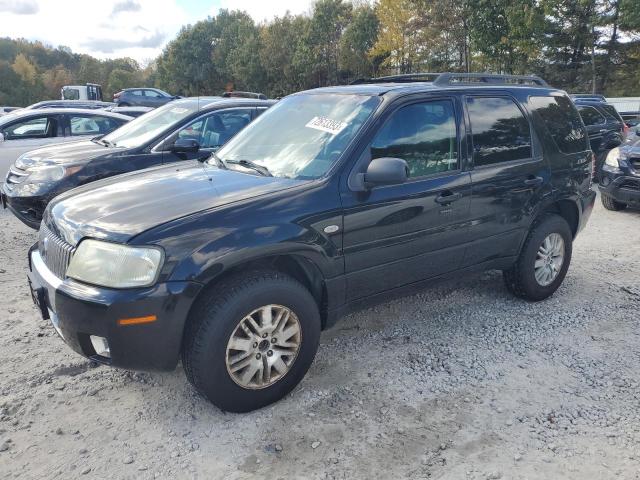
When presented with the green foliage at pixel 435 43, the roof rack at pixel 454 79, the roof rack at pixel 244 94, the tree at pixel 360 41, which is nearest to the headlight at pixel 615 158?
the roof rack at pixel 454 79

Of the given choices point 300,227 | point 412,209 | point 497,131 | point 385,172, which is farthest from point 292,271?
point 497,131

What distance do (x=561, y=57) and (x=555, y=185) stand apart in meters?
29.6

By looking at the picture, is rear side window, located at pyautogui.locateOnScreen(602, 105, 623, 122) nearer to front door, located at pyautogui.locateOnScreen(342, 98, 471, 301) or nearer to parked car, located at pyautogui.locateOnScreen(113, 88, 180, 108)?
front door, located at pyautogui.locateOnScreen(342, 98, 471, 301)

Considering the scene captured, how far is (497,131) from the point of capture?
4090mm

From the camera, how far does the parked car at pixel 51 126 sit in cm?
869

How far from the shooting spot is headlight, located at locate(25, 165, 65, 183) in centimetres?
584

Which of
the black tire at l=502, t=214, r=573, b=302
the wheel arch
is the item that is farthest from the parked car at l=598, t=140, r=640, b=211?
the wheel arch

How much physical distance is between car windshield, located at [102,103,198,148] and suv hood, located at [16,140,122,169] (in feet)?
0.78

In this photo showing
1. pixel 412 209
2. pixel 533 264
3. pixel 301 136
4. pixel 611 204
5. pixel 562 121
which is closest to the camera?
pixel 412 209

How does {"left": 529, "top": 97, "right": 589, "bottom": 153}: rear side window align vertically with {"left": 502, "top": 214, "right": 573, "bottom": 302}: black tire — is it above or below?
above

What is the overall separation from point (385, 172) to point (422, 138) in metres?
0.71

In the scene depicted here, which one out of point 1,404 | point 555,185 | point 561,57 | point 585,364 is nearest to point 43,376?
point 1,404

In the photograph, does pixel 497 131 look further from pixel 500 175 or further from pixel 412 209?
pixel 412 209

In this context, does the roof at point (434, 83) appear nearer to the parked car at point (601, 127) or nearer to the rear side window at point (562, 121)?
the rear side window at point (562, 121)
